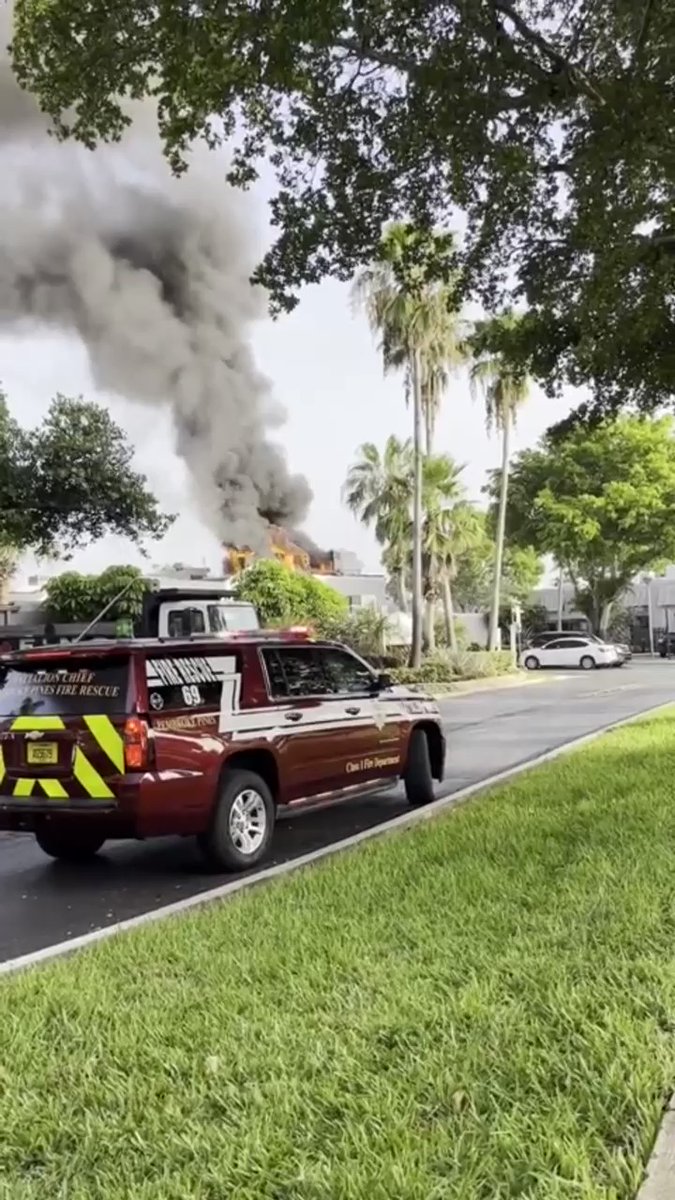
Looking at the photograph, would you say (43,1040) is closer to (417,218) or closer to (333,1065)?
(333,1065)

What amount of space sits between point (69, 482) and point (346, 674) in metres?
14.0

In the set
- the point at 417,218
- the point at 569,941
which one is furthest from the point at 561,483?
the point at 569,941

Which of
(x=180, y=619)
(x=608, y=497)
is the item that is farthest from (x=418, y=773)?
(x=608, y=497)

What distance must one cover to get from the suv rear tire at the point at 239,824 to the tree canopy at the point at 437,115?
519 centimetres

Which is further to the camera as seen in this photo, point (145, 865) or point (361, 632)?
point (361, 632)

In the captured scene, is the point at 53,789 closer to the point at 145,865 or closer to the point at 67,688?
the point at 67,688

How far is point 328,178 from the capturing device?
32.6 ft

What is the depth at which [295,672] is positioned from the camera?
347 inches

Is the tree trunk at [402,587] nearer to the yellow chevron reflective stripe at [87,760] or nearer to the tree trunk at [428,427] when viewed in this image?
the tree trunk at [428,427]

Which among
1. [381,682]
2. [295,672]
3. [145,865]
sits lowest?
[145,865]

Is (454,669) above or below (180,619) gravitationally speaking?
below

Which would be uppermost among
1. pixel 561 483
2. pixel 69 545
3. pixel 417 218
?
pixel 561 483

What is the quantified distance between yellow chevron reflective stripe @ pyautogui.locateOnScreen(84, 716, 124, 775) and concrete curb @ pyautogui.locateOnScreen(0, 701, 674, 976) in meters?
1.03

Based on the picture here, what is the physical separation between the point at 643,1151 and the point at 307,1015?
148 centimetres
